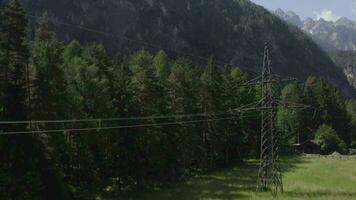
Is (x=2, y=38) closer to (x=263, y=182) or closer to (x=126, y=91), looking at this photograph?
(x=126, y=91)

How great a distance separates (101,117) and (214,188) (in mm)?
13865

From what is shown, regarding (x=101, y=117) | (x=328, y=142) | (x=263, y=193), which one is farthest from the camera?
(x=328, y=142)

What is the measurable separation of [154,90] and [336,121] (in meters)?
74.0

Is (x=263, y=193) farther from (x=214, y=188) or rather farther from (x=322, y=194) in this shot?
(x=214, y=188)

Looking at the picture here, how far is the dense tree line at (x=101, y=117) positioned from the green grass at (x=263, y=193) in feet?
12.2

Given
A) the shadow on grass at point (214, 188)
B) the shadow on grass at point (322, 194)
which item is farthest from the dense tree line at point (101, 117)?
the shadow on grass at point (322, 194)

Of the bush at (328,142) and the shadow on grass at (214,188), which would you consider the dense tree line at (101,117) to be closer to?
the shadow on grass at (214,188)

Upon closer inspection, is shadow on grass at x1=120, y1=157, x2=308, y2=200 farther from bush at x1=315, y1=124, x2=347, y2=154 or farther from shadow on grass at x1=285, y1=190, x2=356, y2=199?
bush at x1=315, y1=124, x2=347, y2=154

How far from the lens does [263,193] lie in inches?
1973

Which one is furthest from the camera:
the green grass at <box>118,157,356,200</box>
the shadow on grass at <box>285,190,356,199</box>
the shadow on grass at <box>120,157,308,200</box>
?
the shadow on grass at <box>120,157,308,200</box>

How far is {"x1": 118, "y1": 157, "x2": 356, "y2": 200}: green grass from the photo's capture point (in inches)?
1900

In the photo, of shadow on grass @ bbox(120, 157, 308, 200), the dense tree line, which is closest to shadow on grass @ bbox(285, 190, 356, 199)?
shadow on grass @ bbox(120, 157, 308, 200)

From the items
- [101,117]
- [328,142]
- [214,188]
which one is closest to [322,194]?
[214,188]

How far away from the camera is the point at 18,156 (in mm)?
39875
